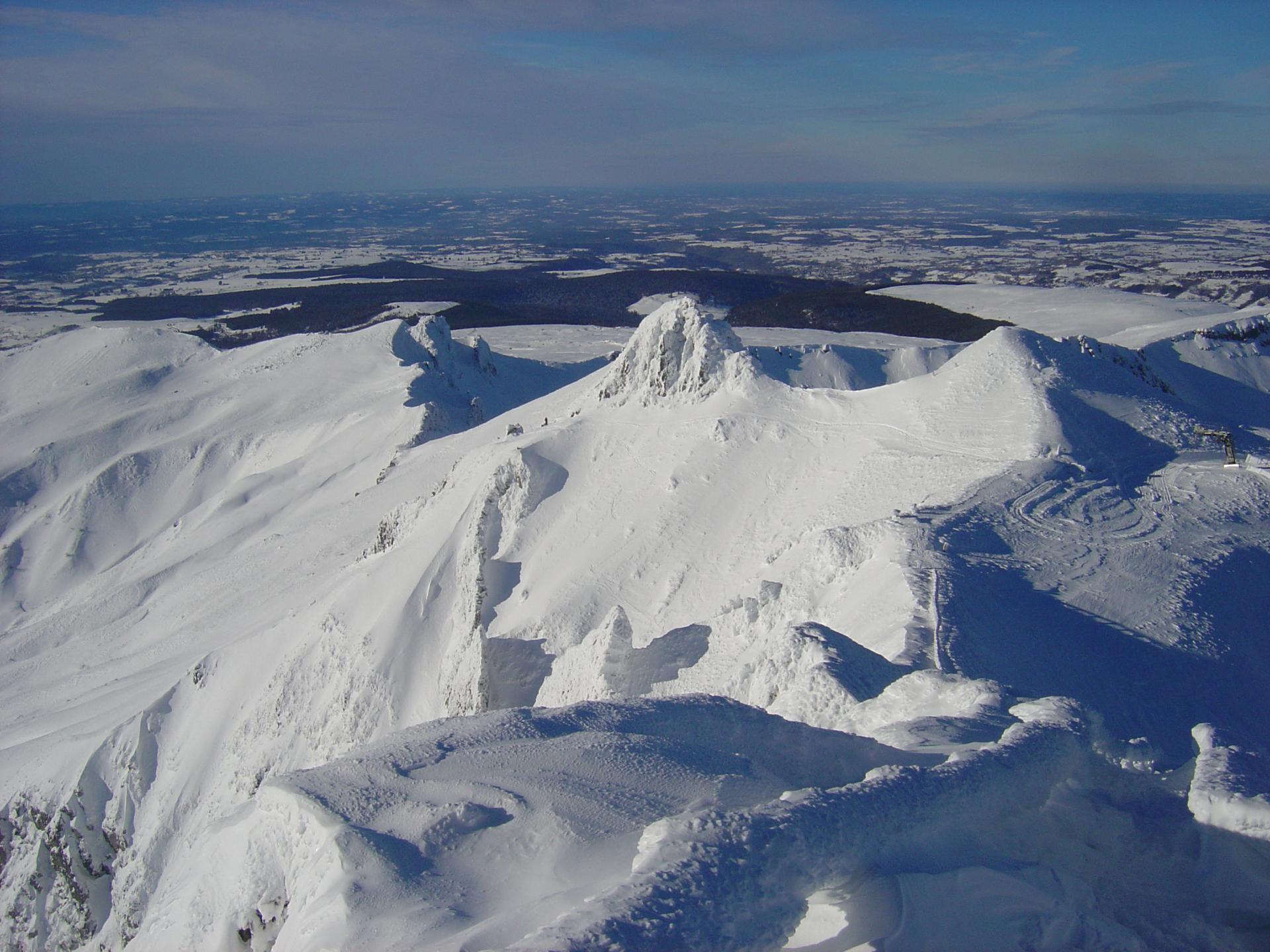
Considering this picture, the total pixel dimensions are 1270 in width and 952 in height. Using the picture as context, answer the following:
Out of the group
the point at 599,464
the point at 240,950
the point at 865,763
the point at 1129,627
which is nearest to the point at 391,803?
the point at 240,950

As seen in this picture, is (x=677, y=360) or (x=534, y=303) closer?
(x=677, y=360)

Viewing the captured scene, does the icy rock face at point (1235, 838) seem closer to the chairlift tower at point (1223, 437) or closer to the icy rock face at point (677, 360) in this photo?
the chairlift tower at point (1223, 437)

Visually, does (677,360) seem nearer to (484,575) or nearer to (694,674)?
(484,575)

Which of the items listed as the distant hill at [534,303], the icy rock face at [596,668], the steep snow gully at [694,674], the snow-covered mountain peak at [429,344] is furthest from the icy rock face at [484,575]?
the distant hill at [534,303]

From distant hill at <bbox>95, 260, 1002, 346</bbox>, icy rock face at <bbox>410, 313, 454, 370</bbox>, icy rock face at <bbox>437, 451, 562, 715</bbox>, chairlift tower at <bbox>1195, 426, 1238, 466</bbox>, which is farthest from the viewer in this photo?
distant hill at <bbox>95, 260, 1002, 346</bbox>

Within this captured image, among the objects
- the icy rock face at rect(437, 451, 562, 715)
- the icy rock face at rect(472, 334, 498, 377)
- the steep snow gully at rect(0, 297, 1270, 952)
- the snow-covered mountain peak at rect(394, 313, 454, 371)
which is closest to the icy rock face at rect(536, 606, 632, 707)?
the steep snow gully at rect(0, 297, 1270, 952)

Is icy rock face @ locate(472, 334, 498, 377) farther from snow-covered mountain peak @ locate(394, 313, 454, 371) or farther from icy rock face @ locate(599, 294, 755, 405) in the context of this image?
icy rock face @ locate(599, 294, 755, 405)

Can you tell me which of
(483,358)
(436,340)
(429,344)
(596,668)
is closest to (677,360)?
(596,668)

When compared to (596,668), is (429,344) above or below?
above
